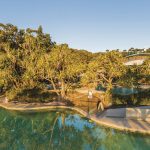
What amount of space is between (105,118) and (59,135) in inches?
217

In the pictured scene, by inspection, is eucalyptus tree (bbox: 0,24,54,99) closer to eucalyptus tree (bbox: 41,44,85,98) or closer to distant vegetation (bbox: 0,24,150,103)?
distant vegetation (bbox: 0,24,150,103)

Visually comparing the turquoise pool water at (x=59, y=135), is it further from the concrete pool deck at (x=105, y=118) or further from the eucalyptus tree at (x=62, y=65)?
the eucalyptus tree at (x=62, y=65)

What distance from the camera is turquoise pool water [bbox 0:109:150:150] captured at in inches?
758

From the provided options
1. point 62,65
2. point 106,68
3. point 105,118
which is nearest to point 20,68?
point 62,65

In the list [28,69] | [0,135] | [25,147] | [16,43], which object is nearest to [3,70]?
[28,69]

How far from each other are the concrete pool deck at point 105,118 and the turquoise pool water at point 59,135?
0.65 m

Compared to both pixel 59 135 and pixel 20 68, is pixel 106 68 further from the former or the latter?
pixel 20 68

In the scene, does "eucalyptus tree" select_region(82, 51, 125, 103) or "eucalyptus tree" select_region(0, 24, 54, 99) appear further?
"eucalyptus tree" select_region(0, 24, 54, 99)

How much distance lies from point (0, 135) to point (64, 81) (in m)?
14.3

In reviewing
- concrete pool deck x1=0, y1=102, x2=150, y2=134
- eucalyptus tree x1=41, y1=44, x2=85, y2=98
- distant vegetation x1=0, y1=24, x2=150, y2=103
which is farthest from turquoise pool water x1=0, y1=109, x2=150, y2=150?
eucalyptus tree x1=41, y1=44, x2=85, y2=98

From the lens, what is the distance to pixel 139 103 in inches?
1203

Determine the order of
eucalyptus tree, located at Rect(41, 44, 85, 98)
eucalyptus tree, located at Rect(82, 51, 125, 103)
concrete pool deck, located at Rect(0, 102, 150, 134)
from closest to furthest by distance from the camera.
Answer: concrete pool deck, located at Rect(0, 102, 150, 134) → eucalyptus tree, located at Rect(82, 51, 125, 103) → eucalyptus tree, located at Rect(41, 44, 85, 98)

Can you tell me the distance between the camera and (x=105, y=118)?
24.9 metres

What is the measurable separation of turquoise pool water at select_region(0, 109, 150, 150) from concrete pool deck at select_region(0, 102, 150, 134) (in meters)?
0.65
